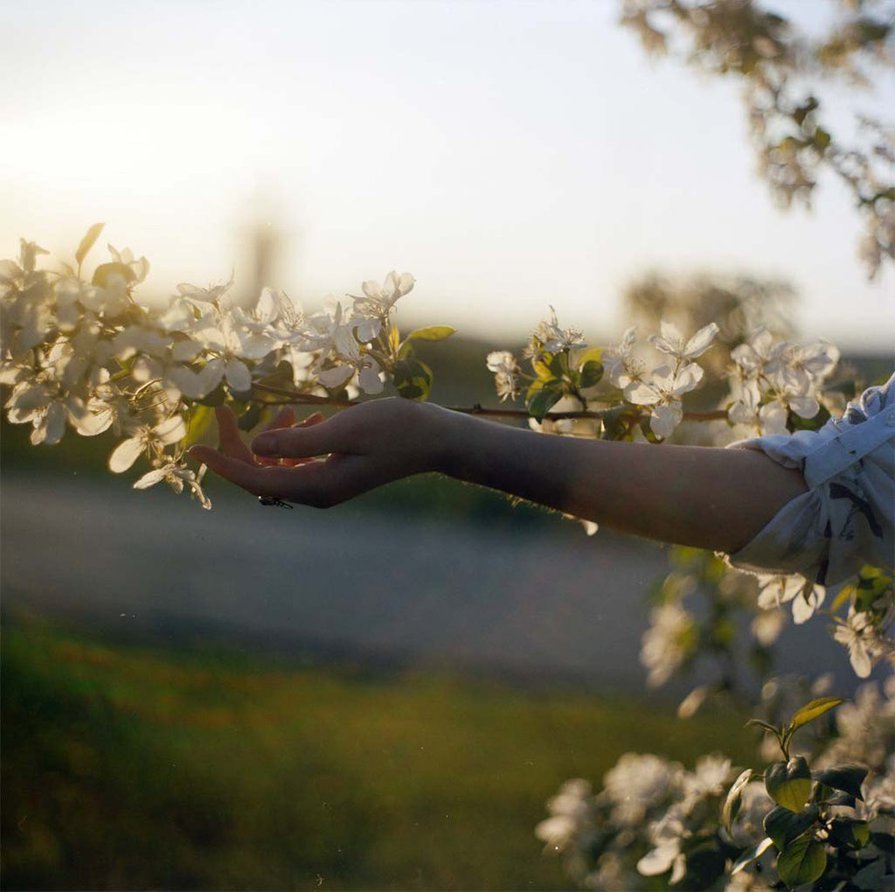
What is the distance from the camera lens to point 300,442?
2.45 ft

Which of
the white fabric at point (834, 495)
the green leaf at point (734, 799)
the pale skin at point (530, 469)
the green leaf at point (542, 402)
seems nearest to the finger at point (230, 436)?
the pale skin at point (530, 469)

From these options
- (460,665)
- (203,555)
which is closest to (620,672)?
(460,665)

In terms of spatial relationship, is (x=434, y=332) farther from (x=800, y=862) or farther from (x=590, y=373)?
(x=800, y=862)

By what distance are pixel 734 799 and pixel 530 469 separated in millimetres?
412

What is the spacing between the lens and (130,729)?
5.67 ft

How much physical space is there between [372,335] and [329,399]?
0.08 metres

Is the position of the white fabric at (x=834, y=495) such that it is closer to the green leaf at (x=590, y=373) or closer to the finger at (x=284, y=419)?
the green leaf at (x=590, y=373)

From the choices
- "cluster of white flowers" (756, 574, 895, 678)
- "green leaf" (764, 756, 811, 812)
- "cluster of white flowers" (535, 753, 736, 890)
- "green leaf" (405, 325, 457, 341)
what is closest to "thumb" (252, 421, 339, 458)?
"green leaf" (405, 325, 457, 341)

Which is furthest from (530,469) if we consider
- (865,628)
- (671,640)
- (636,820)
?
(671,640)

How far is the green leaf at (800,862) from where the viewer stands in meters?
0.84

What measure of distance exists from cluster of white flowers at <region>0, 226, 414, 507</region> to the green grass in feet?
2.35

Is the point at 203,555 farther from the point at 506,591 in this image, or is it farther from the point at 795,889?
the point at 795,889

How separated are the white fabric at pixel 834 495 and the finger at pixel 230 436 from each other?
0.43 metres

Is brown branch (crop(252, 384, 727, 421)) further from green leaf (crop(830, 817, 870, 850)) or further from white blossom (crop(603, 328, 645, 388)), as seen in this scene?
green leaf (crop(830, 817, 870, 850))
